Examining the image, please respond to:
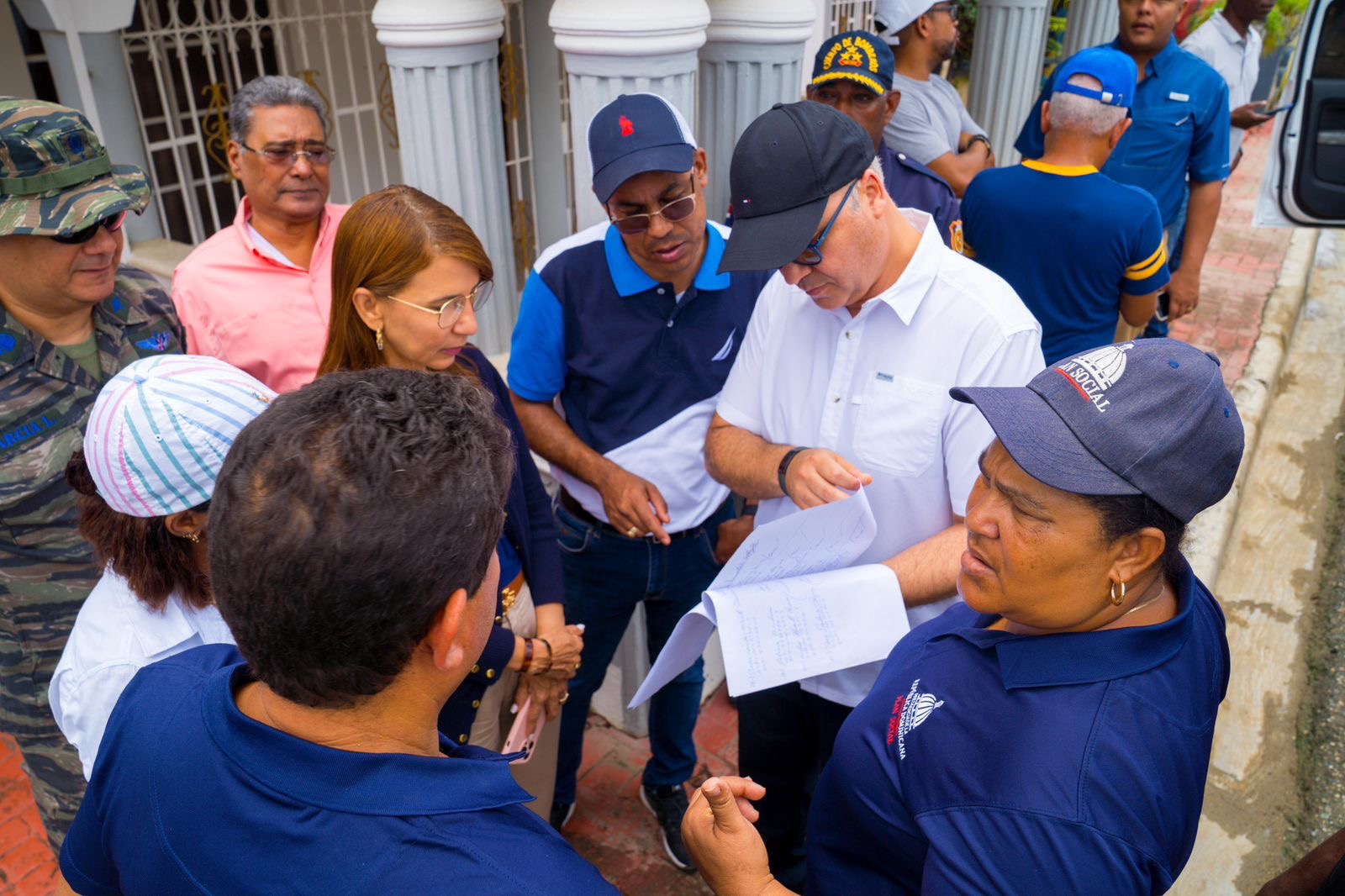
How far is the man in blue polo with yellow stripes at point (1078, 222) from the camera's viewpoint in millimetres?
3109

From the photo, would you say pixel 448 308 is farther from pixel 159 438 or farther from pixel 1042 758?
pixel 1042 758

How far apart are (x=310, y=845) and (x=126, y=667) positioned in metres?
0.67

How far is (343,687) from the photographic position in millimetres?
1009

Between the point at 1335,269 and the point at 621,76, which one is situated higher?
the point at 621,76

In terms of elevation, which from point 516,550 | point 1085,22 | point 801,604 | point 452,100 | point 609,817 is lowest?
point 609,817

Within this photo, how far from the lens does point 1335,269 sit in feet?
26.2

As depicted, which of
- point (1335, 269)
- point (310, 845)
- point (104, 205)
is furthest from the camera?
point (1335, 269)

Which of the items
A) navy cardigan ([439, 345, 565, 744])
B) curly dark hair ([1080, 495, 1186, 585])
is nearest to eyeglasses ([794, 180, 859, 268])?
navy cardigan ([439, 345, 565, 744])

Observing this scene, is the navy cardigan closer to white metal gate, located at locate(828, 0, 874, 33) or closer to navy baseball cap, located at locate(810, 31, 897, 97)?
navy baseball cap, located at locate(810, 31, 897, 97)

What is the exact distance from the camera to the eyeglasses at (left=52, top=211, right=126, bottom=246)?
2.03 meters

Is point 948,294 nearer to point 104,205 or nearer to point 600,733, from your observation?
point 104,205

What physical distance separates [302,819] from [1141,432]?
1.11m

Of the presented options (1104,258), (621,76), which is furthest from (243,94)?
(1104,258)

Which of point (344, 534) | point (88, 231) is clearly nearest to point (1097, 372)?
point (344, 534)
